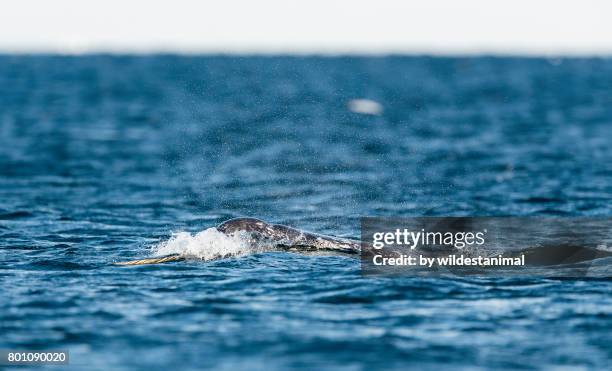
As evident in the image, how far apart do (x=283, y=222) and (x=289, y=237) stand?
3885mm

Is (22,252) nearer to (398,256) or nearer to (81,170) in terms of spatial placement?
(398,256)

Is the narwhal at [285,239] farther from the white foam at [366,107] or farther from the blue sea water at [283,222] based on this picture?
the white foam at [366,107]

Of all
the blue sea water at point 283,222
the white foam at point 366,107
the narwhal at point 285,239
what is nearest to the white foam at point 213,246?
the narwhal at point 285,239

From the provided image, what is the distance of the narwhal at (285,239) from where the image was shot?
69.2 ft

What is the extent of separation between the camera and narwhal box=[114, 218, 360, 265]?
69.2 feet

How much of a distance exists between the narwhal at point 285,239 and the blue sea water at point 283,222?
547mm

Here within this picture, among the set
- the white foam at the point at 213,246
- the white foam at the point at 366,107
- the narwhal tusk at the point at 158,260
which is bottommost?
the narwhal tusk at the point at 158,260

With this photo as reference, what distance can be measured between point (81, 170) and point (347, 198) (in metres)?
11.8

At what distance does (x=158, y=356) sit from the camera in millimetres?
14305

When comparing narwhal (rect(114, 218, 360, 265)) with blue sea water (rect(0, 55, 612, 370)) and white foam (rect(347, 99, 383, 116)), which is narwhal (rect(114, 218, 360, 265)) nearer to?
blue sea water (rect(0, 55, 612, 370))

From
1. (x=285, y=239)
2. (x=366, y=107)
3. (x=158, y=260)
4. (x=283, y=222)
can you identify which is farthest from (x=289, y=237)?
(x=366, y=107)

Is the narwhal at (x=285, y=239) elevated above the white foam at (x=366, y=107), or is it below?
below

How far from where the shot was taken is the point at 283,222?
83.1 ft

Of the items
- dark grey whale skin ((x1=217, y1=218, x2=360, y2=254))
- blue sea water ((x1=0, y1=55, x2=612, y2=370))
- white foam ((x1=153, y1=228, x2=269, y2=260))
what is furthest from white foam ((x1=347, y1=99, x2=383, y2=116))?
white foam ((x1=153, y1=228, x2=269, y2=260))
